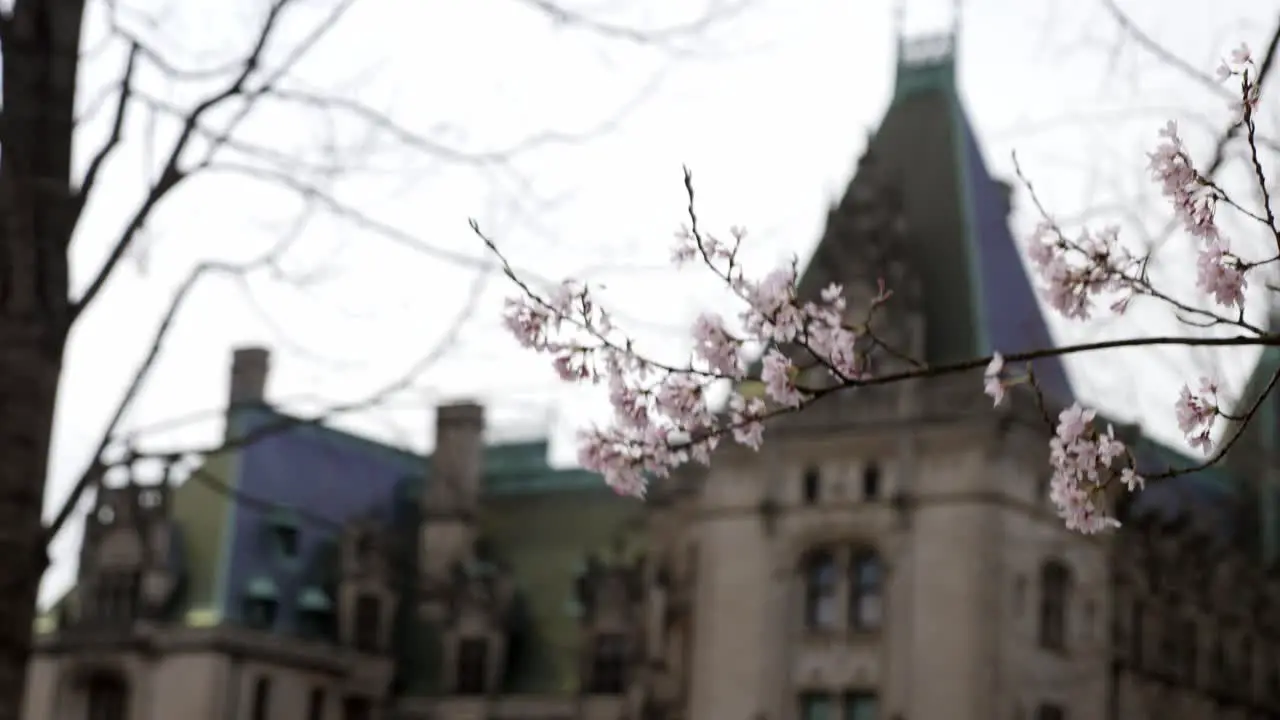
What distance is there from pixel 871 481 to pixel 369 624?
17849 millimetres

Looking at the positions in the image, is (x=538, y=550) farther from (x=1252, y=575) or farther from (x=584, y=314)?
(x=584, y=314)

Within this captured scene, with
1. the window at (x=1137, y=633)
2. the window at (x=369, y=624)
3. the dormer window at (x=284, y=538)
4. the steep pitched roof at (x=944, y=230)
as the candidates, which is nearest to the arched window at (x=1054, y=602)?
the window at (x=1137, y=633)

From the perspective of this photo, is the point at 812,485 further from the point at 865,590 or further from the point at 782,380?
the point at 782,380

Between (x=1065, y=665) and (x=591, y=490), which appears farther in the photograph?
(x=591, y=490)

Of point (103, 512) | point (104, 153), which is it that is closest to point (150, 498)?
point (103, 512)

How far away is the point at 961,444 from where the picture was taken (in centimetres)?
3244

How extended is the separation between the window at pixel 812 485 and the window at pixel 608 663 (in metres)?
9.68

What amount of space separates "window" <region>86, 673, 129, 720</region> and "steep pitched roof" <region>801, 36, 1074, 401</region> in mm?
19443

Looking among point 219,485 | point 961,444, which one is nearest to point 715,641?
point 961,444

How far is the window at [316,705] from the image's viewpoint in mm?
44938

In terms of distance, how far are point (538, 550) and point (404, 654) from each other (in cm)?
421

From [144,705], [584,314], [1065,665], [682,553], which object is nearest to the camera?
[584,314]

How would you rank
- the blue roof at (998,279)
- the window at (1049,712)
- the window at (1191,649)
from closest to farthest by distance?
the window at (1049,712) → the blue roof at (998,279) → the window at (1191,649)

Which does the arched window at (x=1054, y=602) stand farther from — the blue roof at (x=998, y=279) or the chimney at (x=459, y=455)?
the chimney at (x=459, y=455)
